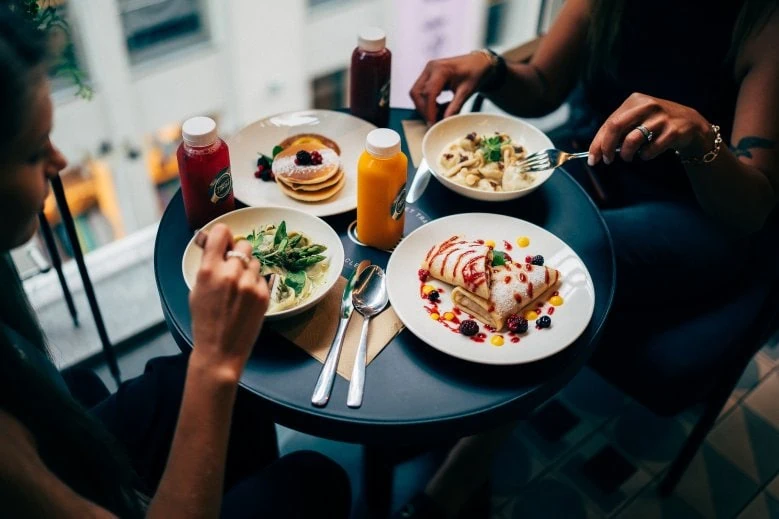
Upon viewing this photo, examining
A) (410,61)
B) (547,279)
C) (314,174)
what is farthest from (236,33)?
(547,279)

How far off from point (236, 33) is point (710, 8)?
3.80m

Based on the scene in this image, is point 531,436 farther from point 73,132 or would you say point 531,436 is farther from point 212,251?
point 73,132

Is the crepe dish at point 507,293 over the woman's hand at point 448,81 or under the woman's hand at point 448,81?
under

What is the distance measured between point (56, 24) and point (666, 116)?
1155 mm

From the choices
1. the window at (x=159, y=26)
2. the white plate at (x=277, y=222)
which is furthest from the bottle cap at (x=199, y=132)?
the window at (x=159, y=26)

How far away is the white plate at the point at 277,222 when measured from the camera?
125cm

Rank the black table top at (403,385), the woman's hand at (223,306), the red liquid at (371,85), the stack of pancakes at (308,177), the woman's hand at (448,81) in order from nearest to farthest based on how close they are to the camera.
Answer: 1. the woman's hand at (223,306)
2. the black table top at (403,385)
3. the stack of pancakes at (308,177)
4. the red liquid at (371,85)
5. the woman's hand at (448,81)

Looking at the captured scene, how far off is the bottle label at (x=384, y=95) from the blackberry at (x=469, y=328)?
66cm

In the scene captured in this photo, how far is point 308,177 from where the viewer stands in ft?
4.64

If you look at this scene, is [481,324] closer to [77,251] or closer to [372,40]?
[372,40]

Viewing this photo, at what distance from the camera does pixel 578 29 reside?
1.83 meters

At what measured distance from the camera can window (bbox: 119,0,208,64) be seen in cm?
438

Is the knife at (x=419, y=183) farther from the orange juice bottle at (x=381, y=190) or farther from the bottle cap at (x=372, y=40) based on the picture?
the bottle cap at (x=372, y=40)

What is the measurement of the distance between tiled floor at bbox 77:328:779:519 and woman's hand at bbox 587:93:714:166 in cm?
95
